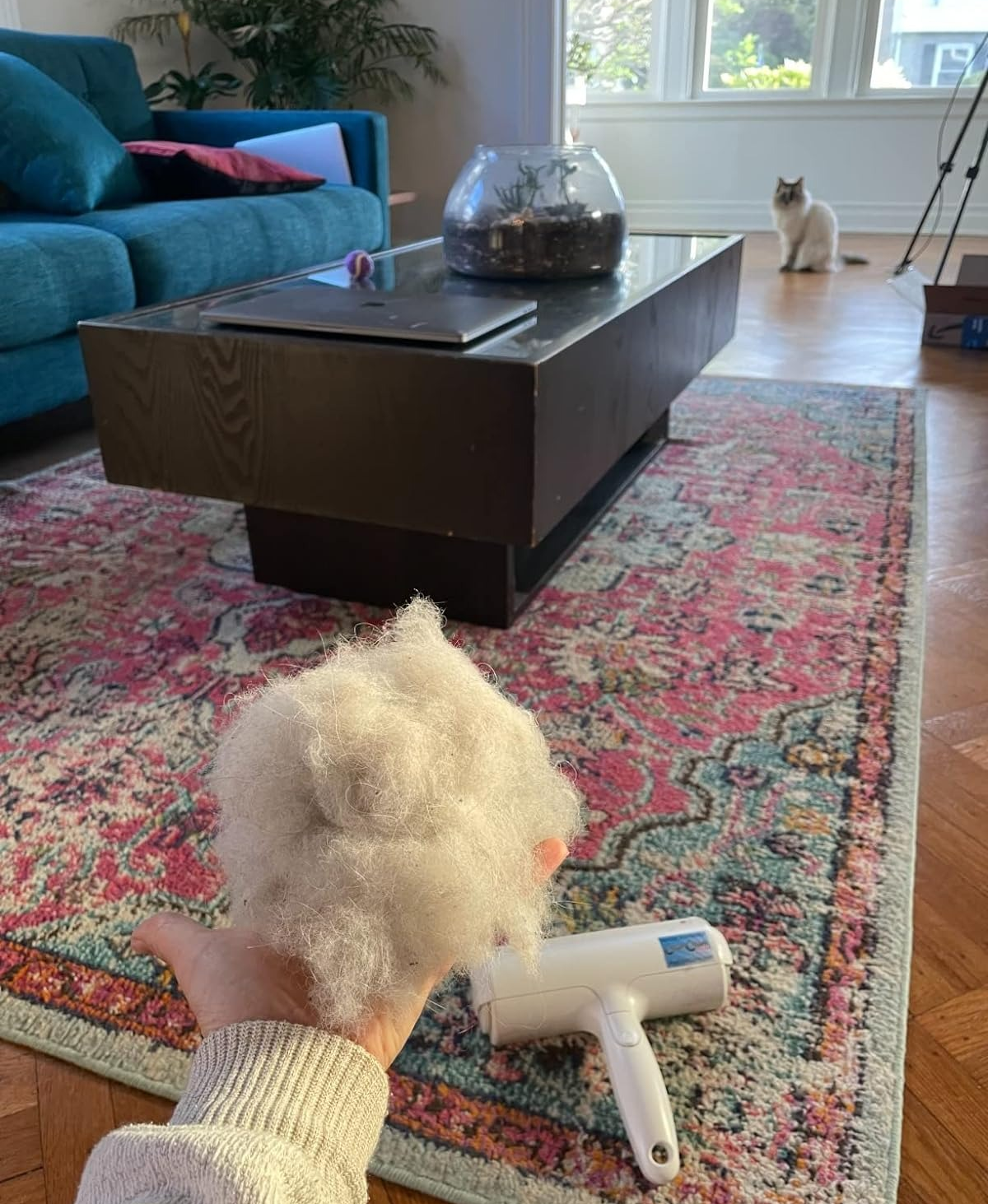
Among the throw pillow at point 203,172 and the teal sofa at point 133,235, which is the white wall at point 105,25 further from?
the throw pillow at point 203,172

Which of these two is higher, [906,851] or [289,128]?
[289,128]

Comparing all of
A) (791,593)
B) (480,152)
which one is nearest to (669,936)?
(791,593)

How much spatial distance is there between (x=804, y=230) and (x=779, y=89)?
5.78ft

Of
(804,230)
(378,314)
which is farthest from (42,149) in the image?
(804,230)

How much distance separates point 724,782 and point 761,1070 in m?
0.32

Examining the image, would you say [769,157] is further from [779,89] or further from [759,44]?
[759,44]

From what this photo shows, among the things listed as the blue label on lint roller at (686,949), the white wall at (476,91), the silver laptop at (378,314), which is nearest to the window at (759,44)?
the white wall at (476,91)

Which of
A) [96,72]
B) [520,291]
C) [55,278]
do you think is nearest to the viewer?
[520,291]

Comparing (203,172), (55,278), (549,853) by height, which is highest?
(203,172)

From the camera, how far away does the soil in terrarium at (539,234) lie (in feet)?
4.77

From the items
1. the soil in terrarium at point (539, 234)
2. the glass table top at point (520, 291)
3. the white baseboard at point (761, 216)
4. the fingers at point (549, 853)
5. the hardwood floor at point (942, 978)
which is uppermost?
the soil in terrarium at point (539, 234)

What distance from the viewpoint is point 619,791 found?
36.7 inches

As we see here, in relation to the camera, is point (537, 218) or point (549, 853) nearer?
point (549, 853)

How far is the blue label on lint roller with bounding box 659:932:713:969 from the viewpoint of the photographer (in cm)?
68
